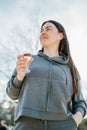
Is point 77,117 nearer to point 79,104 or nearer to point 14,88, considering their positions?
point 79,104

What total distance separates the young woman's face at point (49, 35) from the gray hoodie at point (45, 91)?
126 mm

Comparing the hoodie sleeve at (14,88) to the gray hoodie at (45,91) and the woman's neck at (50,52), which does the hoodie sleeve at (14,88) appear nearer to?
the gray hoodie at (45,91)

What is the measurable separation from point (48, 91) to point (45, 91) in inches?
0.8

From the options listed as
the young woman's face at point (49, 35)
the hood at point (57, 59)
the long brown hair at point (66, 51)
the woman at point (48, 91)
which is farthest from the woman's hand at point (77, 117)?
the young woman's face at point (49, 35)

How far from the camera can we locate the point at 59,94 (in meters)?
2.74

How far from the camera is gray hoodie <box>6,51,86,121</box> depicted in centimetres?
268

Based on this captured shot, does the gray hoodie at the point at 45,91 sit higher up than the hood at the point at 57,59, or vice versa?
the hood at the point at 57,59

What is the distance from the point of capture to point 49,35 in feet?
9.92

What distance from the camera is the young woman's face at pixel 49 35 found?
9.80 feet

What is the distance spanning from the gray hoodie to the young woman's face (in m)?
0.13

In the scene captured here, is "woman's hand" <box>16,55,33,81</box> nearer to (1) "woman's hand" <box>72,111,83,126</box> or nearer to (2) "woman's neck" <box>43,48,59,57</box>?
(2) "woman's neck" <box>43,48,59,57</box>

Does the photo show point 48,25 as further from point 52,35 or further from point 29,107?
point 29,107

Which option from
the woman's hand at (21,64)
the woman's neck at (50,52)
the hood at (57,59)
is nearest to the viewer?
the woman's hand at (21,64)

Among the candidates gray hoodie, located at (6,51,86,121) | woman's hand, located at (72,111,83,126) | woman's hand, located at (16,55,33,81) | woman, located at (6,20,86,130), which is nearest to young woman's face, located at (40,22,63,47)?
woman, located at (6,20,86,130)
